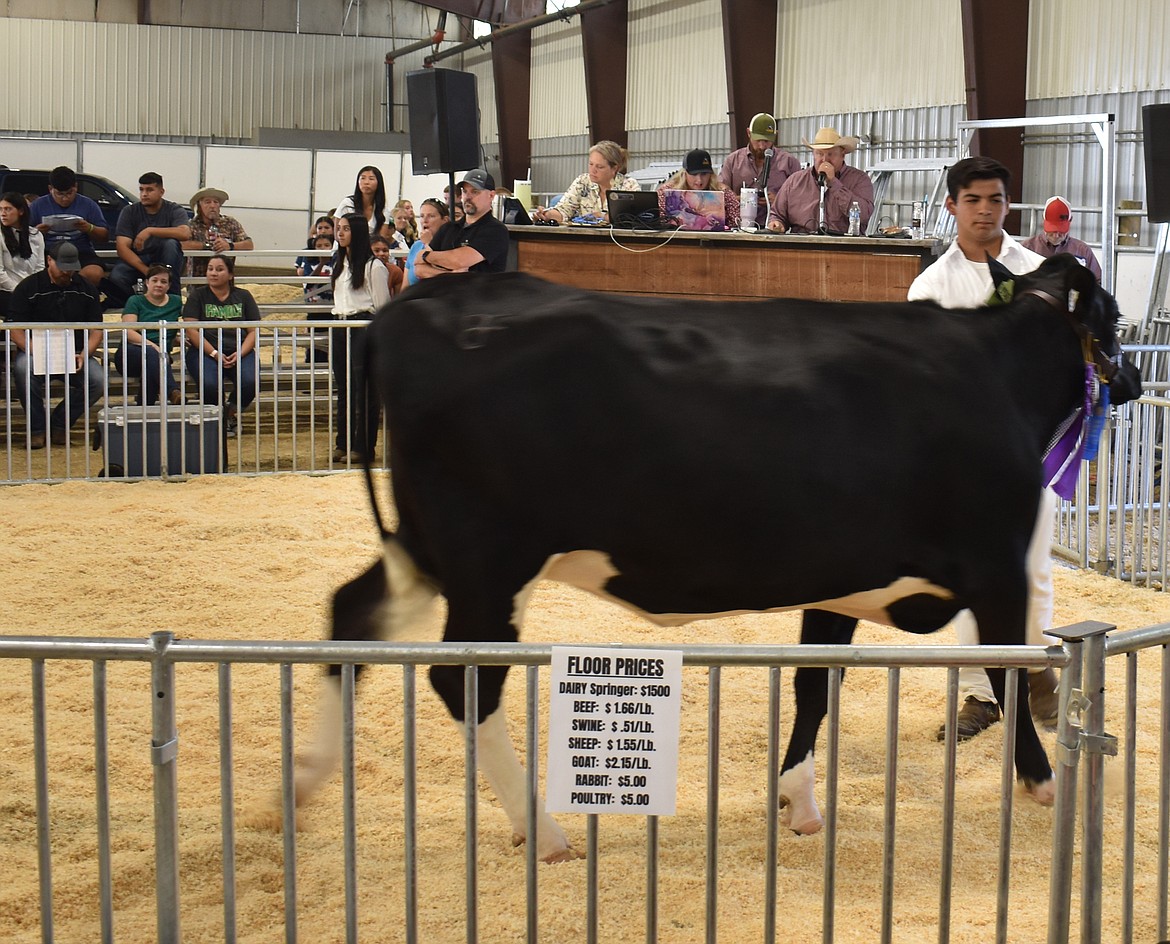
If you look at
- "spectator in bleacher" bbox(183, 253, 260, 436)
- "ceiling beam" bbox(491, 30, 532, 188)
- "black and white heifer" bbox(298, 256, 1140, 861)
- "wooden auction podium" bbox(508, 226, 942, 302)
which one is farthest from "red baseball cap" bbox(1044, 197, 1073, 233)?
"ceiling beam" bbox(491, 30, 532, 188)

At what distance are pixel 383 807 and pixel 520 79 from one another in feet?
93.7

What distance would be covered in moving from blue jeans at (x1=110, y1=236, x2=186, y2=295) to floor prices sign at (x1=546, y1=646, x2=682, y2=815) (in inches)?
440

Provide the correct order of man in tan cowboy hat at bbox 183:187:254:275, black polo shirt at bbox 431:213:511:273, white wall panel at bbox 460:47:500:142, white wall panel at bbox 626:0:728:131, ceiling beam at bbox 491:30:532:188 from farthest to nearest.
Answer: white wall panel at bbox 460:47:500:142 < ceiling beam at bbox 491:30:532:188 < white wall panel at bbox 626:0:728:131 < man in tan cowboy hat at bbox 183:187:254:275 < black polo shirt at bbox 431:213:511:273

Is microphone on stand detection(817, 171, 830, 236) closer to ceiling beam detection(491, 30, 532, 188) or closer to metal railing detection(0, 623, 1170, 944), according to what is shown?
metal railing detection(0, 623, 1170, 944)

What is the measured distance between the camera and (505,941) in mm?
3156

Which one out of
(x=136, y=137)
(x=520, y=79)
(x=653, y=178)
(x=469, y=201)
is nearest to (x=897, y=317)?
(x=469, y=201)

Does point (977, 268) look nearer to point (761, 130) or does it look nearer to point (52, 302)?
point (761, 130)

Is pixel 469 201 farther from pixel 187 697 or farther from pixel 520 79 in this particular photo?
pixel 520 79

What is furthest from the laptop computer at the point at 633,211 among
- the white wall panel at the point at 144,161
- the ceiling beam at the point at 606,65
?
the ceiling beam at the point at 606,65

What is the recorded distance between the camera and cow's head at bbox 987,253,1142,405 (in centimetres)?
383

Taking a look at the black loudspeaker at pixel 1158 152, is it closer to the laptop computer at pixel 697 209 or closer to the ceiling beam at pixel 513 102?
the laptop computer at pixel 697 209

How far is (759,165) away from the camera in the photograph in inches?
434

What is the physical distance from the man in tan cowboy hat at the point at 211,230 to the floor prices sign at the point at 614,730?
509 inches

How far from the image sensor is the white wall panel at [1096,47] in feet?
47.6
